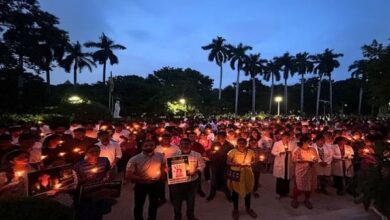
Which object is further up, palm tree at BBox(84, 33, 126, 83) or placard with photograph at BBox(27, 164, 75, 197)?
palm tree at BBox(84, 33, 126, 83)

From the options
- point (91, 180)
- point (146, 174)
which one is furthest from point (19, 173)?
point (146, 174)

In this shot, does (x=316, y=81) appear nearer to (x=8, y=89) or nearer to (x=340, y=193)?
(x=8, y=89)

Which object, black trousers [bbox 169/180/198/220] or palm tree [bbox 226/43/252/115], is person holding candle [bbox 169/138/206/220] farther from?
palm tree [bbox 226/43/252/115]

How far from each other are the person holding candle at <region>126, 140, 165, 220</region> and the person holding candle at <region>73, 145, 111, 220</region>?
2.42 feet

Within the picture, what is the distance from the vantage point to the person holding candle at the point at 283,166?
405 inches

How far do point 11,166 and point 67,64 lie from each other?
2266 inches

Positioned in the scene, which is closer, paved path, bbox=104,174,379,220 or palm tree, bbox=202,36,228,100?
paved path, bbox=104,174,379,220

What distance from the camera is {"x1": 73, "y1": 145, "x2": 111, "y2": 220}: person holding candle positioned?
6043mm

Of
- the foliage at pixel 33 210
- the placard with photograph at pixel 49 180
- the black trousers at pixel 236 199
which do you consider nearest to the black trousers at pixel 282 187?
the black trousers at pixel 236 199

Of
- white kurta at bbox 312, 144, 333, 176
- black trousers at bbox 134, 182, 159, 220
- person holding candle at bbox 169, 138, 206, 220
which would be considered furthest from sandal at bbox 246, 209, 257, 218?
white kurta at bbox 312, 144, 333, 176

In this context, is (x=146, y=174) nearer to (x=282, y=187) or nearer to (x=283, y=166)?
(x=283, y=166)

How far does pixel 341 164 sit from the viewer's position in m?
10.9

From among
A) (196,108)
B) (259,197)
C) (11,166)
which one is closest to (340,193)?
(259,197)

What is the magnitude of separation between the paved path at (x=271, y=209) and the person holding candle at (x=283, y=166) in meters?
0.36
